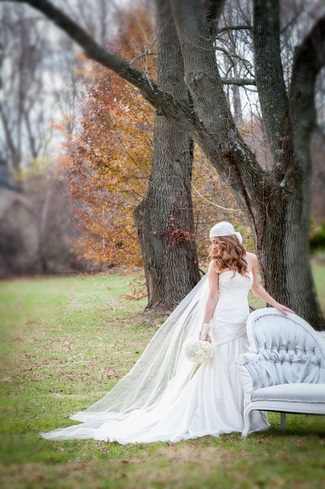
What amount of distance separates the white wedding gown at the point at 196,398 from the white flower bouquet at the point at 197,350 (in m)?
0.16

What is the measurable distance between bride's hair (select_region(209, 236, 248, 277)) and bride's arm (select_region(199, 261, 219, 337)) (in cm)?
7

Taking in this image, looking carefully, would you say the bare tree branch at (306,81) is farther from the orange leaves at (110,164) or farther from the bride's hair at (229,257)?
the orange leaves at (110,164)

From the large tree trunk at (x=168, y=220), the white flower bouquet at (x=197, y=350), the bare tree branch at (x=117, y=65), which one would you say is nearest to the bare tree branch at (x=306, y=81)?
the bare tree branch at (x=117, y=65)

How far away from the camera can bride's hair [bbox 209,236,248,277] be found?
5934mm

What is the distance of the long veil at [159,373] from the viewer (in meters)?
6.17

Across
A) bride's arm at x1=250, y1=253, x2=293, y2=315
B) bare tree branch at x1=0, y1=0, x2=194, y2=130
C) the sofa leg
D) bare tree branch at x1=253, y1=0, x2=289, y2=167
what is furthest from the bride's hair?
bare tree branch at x1=0, y1=0, x2=194, y2=130

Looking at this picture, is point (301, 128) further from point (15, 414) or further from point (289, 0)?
point (15, 414)

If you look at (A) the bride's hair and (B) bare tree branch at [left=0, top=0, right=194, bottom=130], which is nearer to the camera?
(B) bare tree branch at [left=0, top=0, right=194, bottom=130]

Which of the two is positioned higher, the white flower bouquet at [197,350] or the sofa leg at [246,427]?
the white flower bouquet at [197,350]

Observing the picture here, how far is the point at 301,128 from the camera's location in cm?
694

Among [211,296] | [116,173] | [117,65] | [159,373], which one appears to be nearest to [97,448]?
[159,373]

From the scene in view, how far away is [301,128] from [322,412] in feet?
9.94

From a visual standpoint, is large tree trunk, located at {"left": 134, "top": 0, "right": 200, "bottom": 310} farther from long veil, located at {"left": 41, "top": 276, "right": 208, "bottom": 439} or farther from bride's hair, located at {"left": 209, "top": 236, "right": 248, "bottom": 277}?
bride's hair, located at {"left": 209, "top": 236, "right": 248, "bottom": 277}

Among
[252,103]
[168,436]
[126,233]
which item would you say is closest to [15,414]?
[168,436]
